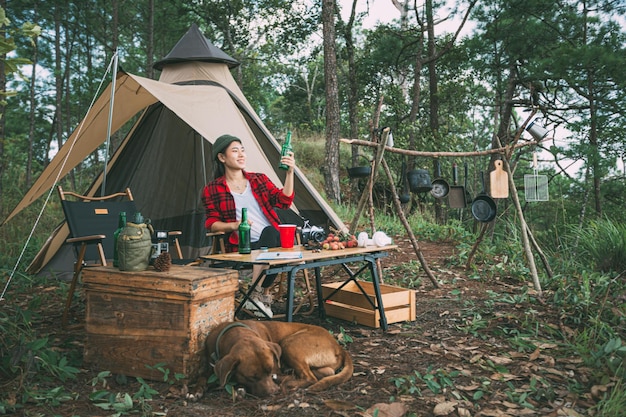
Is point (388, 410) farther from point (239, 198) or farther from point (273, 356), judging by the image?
point (239, 198)

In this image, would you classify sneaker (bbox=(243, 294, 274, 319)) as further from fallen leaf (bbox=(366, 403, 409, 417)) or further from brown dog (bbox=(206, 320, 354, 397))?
fallen leaf (bbox=(366, 403, 409, 417))

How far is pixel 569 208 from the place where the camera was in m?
9.59

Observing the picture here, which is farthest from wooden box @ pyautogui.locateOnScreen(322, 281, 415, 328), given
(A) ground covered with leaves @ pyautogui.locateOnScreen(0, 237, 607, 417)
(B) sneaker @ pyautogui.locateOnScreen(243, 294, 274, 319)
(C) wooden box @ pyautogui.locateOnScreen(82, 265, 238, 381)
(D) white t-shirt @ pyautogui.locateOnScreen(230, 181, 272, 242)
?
(C) wooden box @ pyautogui.locateOnScreen(82, 265, 238, 381)

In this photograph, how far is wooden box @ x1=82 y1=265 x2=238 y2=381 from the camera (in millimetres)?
2514

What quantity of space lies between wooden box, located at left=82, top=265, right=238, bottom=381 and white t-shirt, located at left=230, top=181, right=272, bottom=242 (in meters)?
1.21

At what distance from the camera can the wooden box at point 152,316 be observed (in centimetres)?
251

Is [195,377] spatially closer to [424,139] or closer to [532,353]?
[532,353]

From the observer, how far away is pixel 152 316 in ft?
8.50

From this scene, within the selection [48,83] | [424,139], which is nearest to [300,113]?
[48,83]

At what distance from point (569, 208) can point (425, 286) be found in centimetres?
607

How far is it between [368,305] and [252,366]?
65.6 inches

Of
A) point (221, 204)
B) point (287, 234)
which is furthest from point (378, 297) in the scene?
point (221, 204)

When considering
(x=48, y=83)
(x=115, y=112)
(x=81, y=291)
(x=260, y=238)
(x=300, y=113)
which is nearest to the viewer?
(x=260, y=238)

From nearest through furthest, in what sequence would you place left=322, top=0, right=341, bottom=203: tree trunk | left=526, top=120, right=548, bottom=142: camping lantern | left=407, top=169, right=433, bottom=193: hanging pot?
left=526, top=120, right=548, bottom=142: camping lantern, left=407, top=169, right=433, bottom=193: hanging pot, left=322, top=0, right=341, bottom=203: tree trunk
